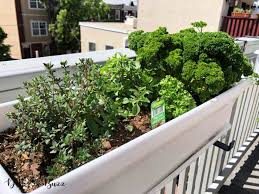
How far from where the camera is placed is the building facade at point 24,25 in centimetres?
Answer: 1995

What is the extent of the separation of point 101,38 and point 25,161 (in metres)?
11.9

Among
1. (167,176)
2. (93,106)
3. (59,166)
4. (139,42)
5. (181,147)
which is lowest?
(167,176)

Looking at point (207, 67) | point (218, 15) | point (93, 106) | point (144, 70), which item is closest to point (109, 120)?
point (93, 106)

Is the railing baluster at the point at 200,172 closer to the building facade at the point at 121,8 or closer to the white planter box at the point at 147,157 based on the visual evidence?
the white planter box at the point at 147,157

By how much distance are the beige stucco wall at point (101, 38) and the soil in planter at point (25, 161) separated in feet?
32.1

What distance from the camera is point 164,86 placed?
1337 mm

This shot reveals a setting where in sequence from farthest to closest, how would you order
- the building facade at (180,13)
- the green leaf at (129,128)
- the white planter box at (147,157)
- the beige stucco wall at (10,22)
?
the beige stucco wall at (10,22)
the building facade at (180,13)
the green leaf at (129,128)
the white planter box at (147,157)

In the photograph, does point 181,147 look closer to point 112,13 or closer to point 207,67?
point 207,67

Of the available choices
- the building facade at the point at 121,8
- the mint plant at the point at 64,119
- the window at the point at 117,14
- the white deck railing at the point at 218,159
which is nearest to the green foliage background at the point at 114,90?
the mint plant at the point at 64,119

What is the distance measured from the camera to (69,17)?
67.7 feet

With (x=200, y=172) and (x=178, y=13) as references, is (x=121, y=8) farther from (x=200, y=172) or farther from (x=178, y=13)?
(x=200, y=172)

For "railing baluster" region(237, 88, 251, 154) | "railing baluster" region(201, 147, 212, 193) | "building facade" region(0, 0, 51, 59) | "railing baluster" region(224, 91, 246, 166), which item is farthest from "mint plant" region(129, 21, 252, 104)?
"building facade" region(0, 0, 51, 59)

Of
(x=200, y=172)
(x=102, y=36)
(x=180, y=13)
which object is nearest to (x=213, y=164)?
(x=200, y=172)

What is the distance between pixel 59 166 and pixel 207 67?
893mm
